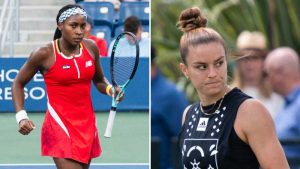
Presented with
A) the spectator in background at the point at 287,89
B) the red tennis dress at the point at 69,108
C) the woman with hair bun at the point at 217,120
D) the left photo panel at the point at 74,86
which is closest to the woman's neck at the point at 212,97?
the woman with hair bun at the point at 217,120

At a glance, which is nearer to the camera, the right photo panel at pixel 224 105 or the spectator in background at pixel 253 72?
the right photo panel at pixel 224 105

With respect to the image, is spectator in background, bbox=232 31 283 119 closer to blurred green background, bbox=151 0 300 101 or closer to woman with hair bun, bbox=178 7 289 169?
woman with hair bun, bbox=178 7 289 169

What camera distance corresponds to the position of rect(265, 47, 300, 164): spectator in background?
4961 mm

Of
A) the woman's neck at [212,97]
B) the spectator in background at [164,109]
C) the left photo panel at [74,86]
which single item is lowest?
the left photo panel at [74,86]

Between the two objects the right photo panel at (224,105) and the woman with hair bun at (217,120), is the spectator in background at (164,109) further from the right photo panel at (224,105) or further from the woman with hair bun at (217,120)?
the woman with hair bun at (217,120)

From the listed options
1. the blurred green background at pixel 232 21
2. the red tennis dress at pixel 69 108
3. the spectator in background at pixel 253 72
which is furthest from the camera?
the blurred green background at pixel 232 21

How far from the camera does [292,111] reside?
493 cm

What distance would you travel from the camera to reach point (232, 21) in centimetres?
1554

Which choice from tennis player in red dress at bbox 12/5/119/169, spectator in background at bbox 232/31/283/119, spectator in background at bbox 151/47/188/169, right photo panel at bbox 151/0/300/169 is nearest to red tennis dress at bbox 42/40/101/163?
tennis player in red dress at bbox 12/5/119/169

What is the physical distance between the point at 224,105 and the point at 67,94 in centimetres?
320

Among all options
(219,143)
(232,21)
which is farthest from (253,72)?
(232,21)

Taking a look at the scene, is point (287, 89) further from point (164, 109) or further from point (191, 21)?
point (191, 21)

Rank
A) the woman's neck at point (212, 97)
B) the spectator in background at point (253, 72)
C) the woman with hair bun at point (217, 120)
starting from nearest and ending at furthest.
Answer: the woman with hair bun at point (217, 120)
the woman's neck at point (212, 97)
the spectator in background at point (253, 72)

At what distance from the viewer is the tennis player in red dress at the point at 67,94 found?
22.2 ft
